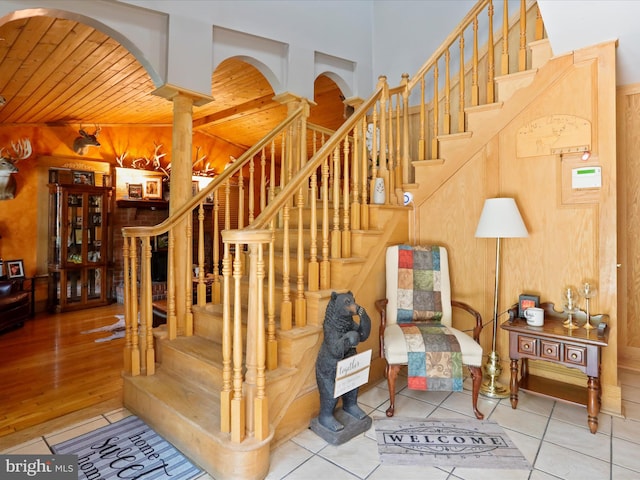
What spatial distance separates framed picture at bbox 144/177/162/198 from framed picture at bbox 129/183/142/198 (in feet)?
0.30

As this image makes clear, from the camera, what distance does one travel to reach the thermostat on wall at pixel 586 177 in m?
2.44

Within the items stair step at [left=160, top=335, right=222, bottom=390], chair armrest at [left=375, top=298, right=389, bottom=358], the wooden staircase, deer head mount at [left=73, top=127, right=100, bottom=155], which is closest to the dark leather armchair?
deer head mount at [left=73, top=127, right=100, bottom=155]

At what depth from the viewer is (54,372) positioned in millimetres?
3121

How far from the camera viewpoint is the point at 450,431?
2.18 metres

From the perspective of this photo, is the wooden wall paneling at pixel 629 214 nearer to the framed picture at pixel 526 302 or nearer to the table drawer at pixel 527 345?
the framed picture at pixel 526 302

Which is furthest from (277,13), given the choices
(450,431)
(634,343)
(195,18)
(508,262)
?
(634,343)

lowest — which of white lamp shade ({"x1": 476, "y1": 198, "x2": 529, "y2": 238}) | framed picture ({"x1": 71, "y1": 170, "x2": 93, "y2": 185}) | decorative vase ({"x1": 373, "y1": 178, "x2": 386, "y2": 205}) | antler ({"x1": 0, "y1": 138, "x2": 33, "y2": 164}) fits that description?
white lamp shade ({"x1": 476, "y1": 198, "x2": 529, "y2": 238})

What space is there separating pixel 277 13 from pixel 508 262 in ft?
10.2

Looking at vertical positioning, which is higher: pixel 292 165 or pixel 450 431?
pixel 292 165

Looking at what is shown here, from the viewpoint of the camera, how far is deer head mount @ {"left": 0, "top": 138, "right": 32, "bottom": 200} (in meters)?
4.59

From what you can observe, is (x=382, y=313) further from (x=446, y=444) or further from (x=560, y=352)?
(x=560, y=352)

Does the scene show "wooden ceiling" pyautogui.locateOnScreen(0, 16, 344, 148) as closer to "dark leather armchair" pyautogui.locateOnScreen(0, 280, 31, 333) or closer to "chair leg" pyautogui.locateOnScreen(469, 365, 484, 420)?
"dark leather armchair" pyautogui.locateOnScreen(0, 280, 31, 333)

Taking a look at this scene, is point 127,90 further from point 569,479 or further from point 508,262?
point 569,479

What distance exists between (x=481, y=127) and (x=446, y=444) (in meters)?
2.24
